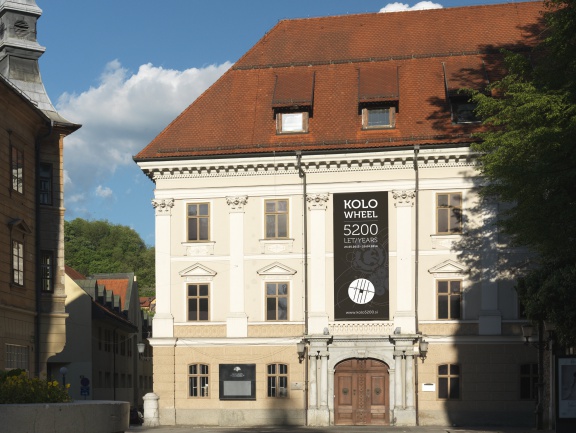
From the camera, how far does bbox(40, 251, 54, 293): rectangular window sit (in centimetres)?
3656

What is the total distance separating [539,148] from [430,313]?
1667 cm

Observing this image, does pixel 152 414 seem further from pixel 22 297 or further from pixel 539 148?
pixel 539 148

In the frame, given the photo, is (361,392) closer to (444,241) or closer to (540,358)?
(444,241)

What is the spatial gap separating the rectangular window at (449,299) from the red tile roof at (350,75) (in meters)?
6.10

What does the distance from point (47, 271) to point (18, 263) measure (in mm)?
2555

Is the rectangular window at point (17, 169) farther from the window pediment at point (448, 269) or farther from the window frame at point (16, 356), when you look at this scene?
the window pediment at point (448, 269)

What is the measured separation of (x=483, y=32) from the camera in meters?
50.3

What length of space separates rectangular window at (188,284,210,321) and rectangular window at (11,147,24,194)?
13783mm

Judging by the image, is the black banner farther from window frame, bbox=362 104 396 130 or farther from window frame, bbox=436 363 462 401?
window frame, bbox=436 363 462 401

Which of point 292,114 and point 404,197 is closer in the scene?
point 404,197

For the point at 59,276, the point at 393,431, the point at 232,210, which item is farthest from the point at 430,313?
the point at 59,276

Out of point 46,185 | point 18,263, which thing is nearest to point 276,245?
point 46,185

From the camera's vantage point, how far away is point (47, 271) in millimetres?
36719

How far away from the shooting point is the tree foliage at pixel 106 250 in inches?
4675
